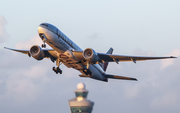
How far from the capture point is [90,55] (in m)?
52.9

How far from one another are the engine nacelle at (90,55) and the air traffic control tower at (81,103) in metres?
55.4

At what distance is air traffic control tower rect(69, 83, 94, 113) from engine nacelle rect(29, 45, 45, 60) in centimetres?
5347

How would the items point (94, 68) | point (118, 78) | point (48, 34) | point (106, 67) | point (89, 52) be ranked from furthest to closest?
point (106, 67) < point (118, 78) < point (94, 68) < point (89, 52) < point (48, 34)

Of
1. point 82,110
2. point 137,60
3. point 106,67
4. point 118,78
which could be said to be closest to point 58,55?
point 137,60

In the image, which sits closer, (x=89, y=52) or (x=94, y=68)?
(x=89, y=52)

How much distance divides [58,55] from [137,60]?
1253 cm

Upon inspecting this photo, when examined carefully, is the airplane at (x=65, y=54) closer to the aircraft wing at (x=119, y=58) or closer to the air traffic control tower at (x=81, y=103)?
the aircraft wing at (x=119, y=58)

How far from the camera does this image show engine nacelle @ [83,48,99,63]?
52.4 meters

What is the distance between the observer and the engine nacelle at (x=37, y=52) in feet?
179

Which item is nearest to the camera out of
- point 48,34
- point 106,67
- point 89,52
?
point 48,34

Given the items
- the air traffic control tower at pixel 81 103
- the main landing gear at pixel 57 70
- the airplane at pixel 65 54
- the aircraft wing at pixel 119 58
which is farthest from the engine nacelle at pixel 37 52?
the air traffic control tower at pixel 81 103

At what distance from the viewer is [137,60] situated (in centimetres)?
5556

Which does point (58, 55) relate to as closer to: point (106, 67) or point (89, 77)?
point (89, 77)

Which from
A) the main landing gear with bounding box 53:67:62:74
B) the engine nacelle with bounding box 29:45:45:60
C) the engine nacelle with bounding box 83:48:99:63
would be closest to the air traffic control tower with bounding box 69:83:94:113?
the main landing gear with bounding box 53:67:62:74
